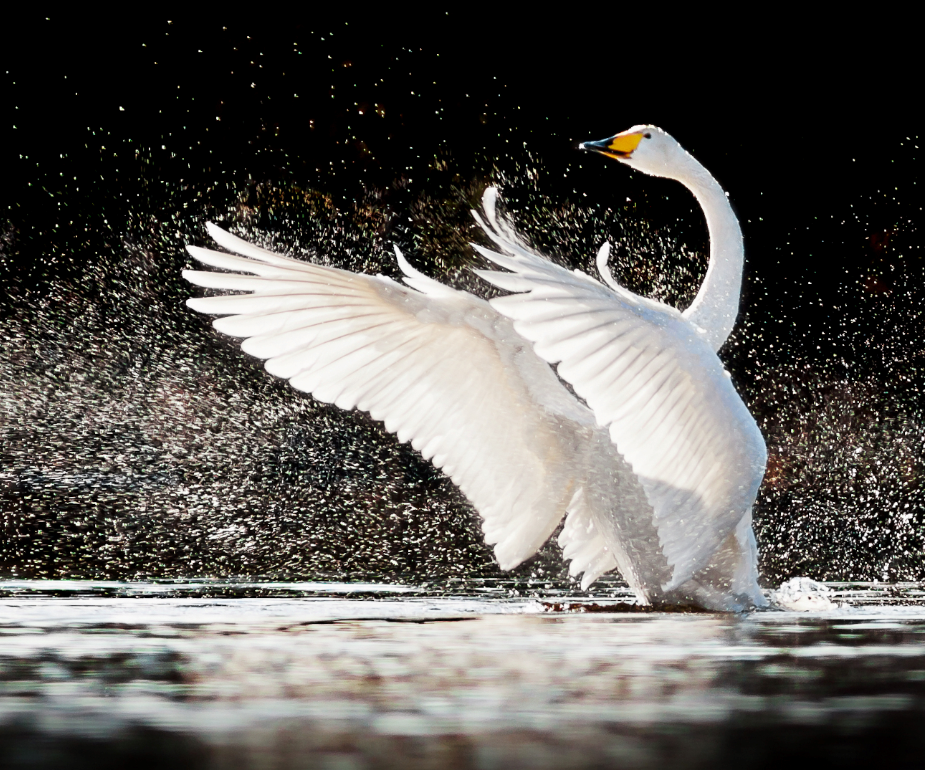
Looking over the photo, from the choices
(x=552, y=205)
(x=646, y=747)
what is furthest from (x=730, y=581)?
(x=552, y=205)

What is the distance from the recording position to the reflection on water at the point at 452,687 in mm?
3037

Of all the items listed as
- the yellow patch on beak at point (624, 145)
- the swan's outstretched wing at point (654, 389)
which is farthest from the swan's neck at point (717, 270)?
the swan's outstretched wing at point (654, 389)

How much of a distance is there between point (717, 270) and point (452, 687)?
138 inches

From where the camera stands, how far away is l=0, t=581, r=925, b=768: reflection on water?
9.96 ft

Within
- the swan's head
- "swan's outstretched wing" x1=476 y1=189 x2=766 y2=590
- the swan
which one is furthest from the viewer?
the swan's head

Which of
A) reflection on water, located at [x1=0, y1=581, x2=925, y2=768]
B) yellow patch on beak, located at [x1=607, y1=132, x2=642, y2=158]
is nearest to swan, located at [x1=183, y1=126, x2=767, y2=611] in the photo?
yellow patch on beak, located at [x1=607, y1=132, x2=642, y2=158]

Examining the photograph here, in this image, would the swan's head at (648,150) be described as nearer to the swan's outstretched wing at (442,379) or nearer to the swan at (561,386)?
the swan at (561,386)

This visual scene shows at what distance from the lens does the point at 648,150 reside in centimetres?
759

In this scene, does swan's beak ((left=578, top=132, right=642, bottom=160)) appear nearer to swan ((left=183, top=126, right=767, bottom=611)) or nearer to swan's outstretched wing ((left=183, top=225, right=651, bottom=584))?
swan ((left=183, top=126, right=767, bottom=611))

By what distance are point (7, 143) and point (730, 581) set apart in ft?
42.7

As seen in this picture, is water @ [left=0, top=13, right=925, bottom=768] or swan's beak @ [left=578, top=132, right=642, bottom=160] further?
swan's beak @ [left=578, top=132, right=642, bottom=160]

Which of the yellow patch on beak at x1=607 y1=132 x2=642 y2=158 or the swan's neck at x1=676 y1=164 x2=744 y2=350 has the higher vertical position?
the yellow patch on beak at x1=607 y1=132 x2=642 y2=158

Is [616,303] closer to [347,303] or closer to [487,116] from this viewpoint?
[347,303]

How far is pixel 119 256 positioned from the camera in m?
17.1
